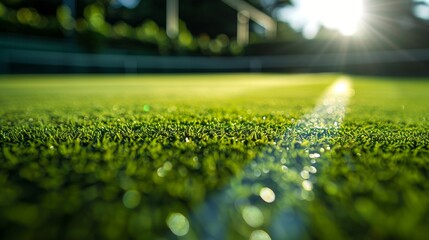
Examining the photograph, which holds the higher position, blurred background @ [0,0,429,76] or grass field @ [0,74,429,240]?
blurred background @ [0,0,429,76]

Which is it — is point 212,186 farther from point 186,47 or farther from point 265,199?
point 186,47

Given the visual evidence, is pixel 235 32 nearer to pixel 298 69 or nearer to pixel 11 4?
pixel 298 69

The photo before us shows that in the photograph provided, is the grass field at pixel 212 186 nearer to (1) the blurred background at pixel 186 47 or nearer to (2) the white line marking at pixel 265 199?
(2) the white line marking at pixel 265 199

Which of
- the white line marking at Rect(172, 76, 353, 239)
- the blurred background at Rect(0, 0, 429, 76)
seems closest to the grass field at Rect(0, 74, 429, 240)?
the white line marking at Rect(172, 76, 353, 239)

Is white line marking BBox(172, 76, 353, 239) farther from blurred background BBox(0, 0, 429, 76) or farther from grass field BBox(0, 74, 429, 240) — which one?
blurred background BBox(0, 0, 429, 76)

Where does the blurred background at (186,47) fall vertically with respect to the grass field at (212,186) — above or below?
above

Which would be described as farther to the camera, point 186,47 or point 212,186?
point 186,47

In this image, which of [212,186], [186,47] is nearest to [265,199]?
[212,186]

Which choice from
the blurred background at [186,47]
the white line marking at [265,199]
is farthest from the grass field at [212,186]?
the blurred background at [186,47]

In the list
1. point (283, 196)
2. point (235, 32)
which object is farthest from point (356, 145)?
point (235, 32)

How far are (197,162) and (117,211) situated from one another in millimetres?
380

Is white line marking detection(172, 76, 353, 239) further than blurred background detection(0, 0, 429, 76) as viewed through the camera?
No

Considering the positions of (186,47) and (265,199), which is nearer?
(265,199)

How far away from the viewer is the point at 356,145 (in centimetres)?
131
